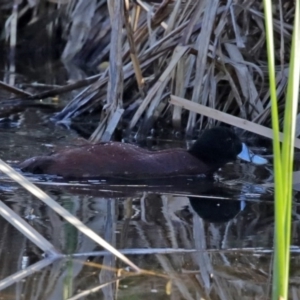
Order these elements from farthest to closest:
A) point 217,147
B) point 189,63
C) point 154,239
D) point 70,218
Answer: point 189,63
point 217,147
point 154,239
point 70,218

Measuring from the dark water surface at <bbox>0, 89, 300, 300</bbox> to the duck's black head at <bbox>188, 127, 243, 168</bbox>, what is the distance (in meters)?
0.16

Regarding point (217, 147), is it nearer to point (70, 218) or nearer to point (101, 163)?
point (101, 163)

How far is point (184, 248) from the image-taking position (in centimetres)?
297

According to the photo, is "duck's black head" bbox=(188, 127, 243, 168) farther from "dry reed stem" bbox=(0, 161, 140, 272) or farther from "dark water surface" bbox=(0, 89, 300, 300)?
"dry reed stem" bbox=(0, 161, 140, 272)

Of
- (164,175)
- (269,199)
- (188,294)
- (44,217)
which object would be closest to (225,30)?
(164,175)

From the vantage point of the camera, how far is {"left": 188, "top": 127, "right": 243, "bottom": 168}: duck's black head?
4816 mm

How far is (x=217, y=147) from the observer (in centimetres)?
482

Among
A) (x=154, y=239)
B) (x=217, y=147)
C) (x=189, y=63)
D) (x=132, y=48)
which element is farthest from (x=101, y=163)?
(x=189, y=63)

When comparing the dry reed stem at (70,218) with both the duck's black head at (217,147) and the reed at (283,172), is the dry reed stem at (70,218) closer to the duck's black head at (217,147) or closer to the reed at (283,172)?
the reed at (283,172)

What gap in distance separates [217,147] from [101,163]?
2.51 ft

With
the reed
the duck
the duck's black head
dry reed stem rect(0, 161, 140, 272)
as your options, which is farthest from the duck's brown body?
the reed

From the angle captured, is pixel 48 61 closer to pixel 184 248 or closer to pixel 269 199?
pixel 269 199

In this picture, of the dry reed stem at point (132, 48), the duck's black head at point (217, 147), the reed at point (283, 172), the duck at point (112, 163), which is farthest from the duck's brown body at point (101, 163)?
the reed at point (283, 172)

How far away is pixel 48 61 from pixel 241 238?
336 inches
